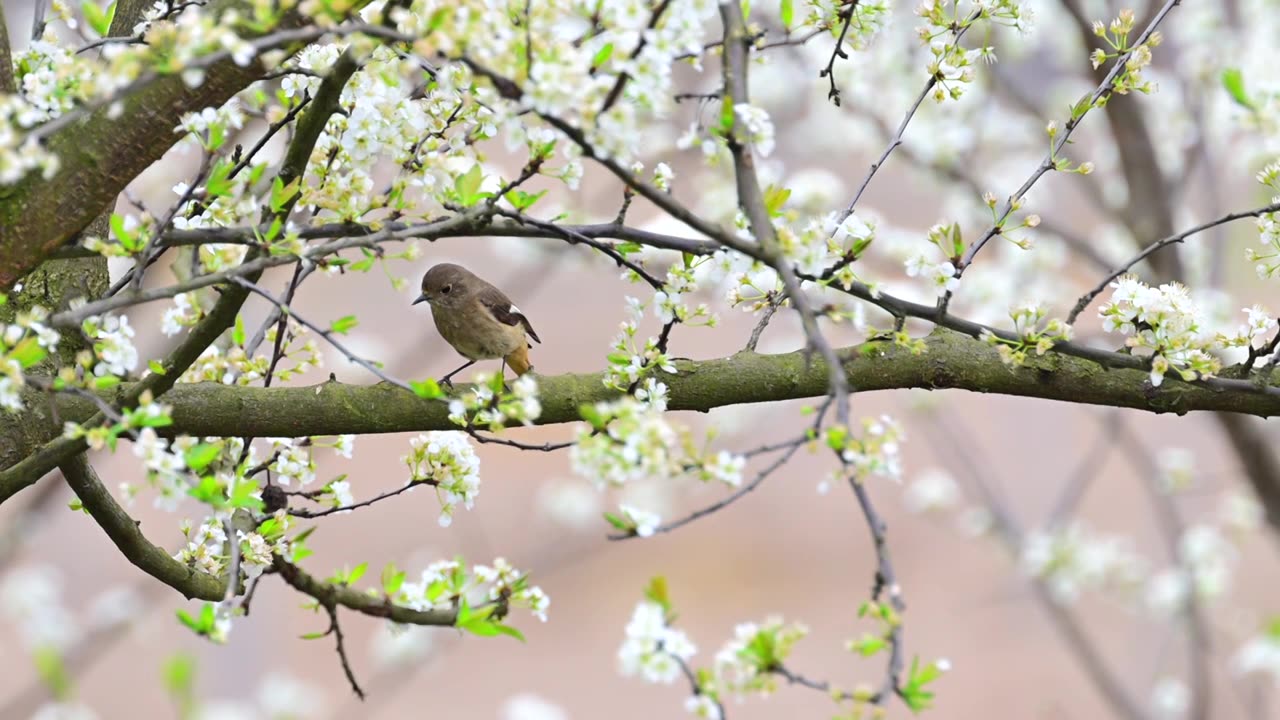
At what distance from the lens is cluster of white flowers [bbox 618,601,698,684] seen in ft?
6.04

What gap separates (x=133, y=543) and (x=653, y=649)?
1295 mm

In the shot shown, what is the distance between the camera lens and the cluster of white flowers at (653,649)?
184cm

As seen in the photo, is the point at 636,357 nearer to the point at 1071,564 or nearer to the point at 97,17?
the point at 97,17

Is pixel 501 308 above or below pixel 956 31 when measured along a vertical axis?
above

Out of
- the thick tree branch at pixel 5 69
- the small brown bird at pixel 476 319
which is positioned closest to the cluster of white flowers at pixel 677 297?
the thick tree branch at pixel 5 69

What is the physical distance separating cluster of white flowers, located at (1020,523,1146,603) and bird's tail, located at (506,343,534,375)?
2.68 m

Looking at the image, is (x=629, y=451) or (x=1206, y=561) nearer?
(x=629, y=451)

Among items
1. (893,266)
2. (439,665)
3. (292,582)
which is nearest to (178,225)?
(292,582)

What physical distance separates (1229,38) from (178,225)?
5.40 metres

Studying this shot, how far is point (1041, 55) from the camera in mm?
8539

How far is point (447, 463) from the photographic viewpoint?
8.39 ft

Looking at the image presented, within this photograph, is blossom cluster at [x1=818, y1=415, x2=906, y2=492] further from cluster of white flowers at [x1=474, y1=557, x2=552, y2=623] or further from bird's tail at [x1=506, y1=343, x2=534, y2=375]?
bird's tail at [x1=506, y1=343, x2=534, y2=375]

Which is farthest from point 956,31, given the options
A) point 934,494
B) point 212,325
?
point 934,494

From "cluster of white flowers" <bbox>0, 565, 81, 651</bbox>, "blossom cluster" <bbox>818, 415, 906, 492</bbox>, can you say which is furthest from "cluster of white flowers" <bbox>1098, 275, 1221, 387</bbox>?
"cluster of white flowers" <bbox>0, 565, 81, 651</bbox>
